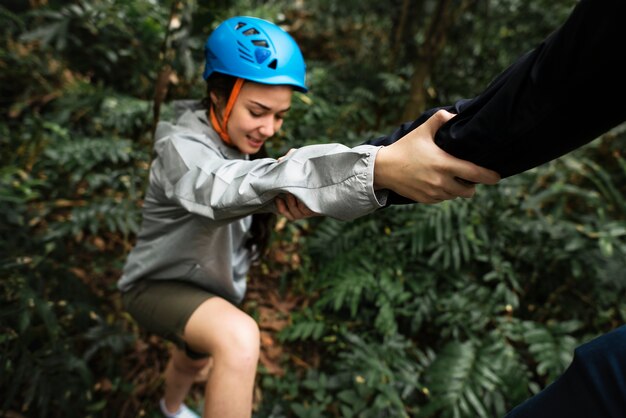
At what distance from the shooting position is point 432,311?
109 inches

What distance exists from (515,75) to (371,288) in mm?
2137

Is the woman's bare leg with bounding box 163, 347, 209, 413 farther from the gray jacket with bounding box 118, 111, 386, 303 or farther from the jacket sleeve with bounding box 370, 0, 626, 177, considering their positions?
the jacket sleeve with bounding box 370, 0, 626, 177

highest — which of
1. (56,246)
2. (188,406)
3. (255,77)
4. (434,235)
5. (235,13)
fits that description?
(255,77)

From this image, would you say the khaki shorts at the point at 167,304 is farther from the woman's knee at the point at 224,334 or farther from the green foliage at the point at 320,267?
the green foliage at the point at 320,267

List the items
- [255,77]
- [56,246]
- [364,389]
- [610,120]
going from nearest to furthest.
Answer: [610,120]
[255,77]
[364,389]
[56,246]

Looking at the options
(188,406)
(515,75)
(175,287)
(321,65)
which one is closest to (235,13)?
(321,65)

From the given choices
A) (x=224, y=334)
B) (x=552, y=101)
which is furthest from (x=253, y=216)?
(x=552, y=101)

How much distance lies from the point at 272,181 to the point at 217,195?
0.73ft

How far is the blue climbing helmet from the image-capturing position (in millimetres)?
1563

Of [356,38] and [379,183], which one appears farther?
[356,38]

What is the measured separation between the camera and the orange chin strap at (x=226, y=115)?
63.4 inches

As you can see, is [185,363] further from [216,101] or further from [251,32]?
[251,32]

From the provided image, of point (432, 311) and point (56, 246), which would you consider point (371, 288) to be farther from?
point (56, 246)

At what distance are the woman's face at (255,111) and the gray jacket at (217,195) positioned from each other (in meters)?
0.09
